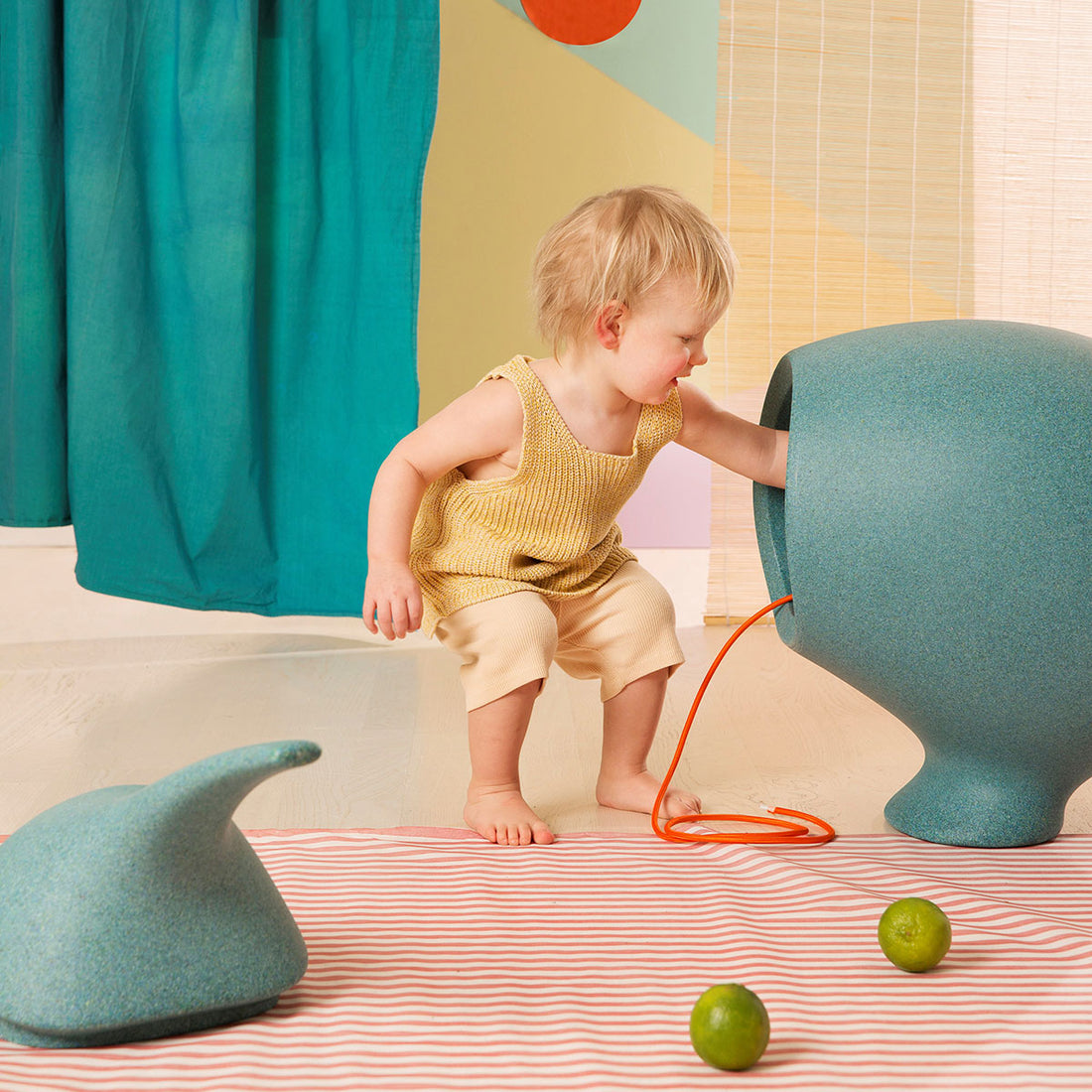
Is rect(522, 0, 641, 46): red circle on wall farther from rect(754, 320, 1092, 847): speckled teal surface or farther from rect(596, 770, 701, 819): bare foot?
rect(596, 770, 701, 819): bare foot

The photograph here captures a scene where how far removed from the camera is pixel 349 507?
191 cm

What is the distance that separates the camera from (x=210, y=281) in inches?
71.2

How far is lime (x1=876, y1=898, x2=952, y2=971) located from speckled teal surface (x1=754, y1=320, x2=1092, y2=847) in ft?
0.80

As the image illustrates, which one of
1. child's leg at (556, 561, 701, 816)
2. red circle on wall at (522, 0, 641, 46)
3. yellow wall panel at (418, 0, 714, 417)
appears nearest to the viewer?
child's leg at (556, 561, 701, 816)

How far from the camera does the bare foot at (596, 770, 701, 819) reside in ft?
3.53

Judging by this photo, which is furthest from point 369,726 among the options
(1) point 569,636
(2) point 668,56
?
(2) point 668,56

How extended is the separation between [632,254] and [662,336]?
77mm

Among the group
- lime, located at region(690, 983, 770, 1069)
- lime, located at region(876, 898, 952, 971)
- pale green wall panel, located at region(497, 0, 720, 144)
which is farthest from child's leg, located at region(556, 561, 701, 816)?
pale green wall panel, located at region(497, 0, 720, 144)

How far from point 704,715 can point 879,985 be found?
28.1 inches

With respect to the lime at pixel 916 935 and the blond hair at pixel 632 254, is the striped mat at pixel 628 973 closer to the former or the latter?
the lime at pixel 916 935

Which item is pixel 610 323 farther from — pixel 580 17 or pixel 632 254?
pixel 580 17

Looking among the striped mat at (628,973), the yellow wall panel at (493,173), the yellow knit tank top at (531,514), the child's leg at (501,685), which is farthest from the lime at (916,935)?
the yellow wall panel at (493,173)

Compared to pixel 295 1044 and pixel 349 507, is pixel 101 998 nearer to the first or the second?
pixel 295 1044

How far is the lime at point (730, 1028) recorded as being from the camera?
610 mm
